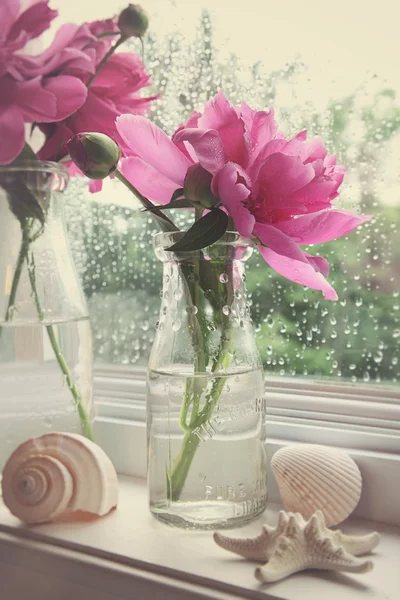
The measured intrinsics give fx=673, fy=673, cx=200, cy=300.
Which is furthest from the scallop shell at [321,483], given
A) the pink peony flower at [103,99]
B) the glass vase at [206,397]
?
the pink peony flower at [103,99]

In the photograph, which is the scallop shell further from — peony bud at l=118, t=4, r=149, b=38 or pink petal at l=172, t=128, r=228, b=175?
peony bud at l=118, t=4, r=149, b=38

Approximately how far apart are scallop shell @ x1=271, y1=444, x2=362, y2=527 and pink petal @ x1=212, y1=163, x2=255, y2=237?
0.78 feet

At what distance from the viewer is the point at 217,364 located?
63 cm

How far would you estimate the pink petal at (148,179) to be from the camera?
2.04ft

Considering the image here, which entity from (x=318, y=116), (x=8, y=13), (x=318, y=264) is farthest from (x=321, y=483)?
(x=8, y=13)

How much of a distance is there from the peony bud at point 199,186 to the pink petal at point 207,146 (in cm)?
2

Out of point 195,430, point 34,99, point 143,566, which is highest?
point 34,99

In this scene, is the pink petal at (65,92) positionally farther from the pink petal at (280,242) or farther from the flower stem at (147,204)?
the pink petal at (280,242)

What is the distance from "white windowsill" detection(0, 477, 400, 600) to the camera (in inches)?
20.9

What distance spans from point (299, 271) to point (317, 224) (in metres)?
0.05

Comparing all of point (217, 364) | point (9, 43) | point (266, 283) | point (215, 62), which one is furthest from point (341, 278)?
point (9, 43)

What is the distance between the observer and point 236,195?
0.53m

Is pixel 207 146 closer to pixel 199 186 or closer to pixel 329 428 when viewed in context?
pixel 199 186

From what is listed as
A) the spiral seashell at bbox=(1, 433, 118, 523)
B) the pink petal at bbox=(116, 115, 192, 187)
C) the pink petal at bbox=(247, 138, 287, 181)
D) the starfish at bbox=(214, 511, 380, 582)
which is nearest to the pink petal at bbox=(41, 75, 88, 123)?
the pink petal at bbox=(116, 115, 192, 187)
